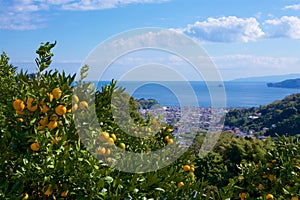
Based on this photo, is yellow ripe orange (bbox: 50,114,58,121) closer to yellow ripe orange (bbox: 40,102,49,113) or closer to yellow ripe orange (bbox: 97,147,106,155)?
yellow ripe orange (bbox: 40,102,49,113)

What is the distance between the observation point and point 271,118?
70.8 ft

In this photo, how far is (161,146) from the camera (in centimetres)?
223

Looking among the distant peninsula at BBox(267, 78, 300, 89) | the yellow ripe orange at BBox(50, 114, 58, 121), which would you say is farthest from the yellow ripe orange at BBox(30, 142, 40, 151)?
the distant peninsula at BBox(267, 78, 300, 89)

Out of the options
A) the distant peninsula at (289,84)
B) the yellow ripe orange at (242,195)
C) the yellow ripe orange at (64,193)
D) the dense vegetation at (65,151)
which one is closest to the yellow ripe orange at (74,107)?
the dense vegetation at (65,151)

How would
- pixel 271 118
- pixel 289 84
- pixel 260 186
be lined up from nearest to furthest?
pixel 260 186
pixel 271 118
pixel 289 84

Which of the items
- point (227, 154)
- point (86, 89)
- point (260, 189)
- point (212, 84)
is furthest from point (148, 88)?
point (227, 154)

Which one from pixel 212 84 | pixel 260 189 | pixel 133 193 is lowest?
pixel 260 189

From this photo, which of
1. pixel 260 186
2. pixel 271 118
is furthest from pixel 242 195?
→ pixel 271 118

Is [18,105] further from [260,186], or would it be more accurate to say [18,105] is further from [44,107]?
[260,186]

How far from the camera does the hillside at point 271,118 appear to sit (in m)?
18.4

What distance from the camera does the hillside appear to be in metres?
18.4

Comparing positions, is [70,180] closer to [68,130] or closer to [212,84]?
[68,130]

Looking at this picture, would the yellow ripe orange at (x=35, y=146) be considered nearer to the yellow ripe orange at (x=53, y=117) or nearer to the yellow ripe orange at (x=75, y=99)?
the yellow ripe orange at (x=53, y=117)

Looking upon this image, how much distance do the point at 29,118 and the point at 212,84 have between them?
2.89ft
